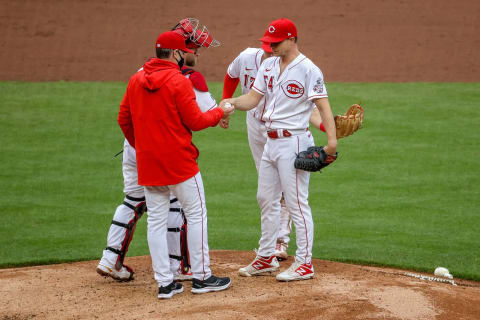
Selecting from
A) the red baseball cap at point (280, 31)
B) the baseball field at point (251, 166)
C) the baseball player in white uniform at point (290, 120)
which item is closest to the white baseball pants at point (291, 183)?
the baseball player in white uniform at point (290, 120)

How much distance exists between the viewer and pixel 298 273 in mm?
4754

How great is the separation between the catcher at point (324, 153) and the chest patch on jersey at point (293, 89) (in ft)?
1.21

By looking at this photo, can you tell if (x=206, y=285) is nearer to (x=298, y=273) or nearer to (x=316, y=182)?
(x=298, y=273)

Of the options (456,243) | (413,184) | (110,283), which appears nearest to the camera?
(110,283)

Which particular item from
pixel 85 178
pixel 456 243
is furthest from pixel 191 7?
pixel 456 243

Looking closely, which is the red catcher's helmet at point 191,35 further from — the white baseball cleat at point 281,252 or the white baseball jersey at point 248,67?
the white baseball cleat at point 281,252

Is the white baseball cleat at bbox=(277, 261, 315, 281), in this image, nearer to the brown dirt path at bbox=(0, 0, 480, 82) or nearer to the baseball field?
the baseball field

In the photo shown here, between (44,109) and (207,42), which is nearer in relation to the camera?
(207,42)

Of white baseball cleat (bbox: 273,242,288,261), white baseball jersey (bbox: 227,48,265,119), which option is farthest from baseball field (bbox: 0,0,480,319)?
white baseball jersey (bbox: 227,48,265,119)

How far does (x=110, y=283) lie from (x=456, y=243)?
12.2 feet

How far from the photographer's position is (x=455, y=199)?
827cm

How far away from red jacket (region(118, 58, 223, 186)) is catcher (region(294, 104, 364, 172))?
677 millimetres

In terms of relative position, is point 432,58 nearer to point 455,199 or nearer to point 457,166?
point 457,166

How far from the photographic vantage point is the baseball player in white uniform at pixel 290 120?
182 inches
